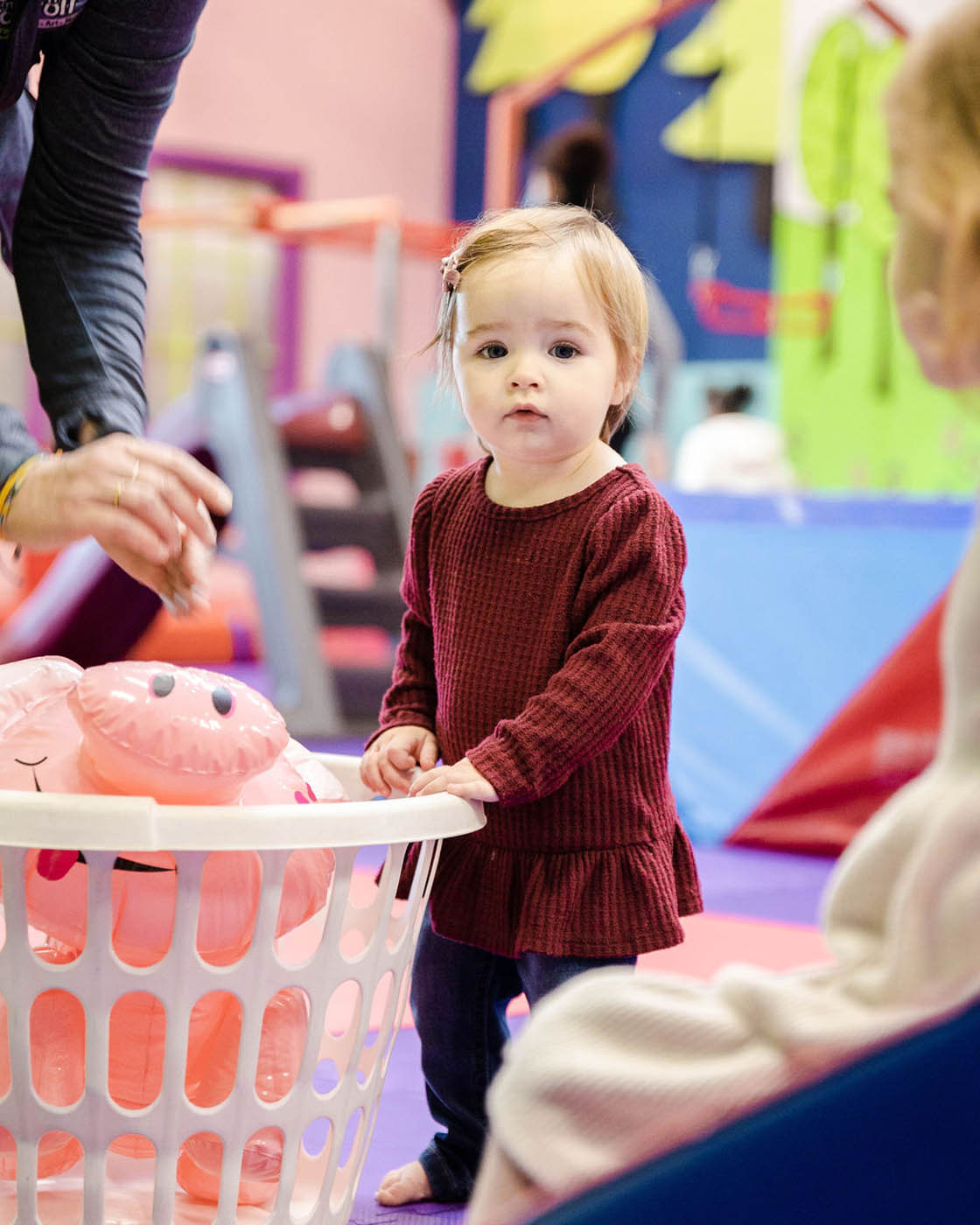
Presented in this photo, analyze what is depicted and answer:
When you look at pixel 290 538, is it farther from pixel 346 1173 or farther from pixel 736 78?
pixel 736 78

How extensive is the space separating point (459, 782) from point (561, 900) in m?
0.13

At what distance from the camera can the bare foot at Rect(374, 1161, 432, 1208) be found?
104 cm

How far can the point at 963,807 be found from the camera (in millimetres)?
457

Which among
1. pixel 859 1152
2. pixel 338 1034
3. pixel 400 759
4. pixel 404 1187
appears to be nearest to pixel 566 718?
pixel 400 759

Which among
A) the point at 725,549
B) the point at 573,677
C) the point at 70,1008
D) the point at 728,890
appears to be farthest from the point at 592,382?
the point at 725,549

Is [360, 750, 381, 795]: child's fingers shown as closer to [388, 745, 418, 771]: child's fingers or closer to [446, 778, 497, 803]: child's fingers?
[388, 745, 418, 771]: child's fingers

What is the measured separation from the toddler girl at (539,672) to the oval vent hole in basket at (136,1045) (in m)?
0.21

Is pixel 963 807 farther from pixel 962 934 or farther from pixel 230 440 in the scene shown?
pixel 230 440

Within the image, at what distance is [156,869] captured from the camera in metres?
0.82

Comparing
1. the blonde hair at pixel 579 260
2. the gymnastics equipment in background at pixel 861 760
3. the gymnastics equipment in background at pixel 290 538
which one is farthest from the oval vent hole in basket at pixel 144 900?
the gymnastics equipment in background at pixel 290 538

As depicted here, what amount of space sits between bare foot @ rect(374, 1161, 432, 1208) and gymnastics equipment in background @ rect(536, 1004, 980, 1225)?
2.09 feet

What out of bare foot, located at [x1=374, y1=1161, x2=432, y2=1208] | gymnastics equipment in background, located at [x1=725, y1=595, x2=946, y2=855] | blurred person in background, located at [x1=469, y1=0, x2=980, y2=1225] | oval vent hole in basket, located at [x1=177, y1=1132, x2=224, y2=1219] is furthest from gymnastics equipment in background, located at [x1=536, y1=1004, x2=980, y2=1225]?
gymnastics equipment in background, located at [x1=725, y1=595, x2=946, y2=855]

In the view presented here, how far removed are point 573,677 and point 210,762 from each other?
9.6 inches

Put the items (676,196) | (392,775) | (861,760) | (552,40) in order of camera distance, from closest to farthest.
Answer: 1. (392,775)
2. (861,760)
3. (676,196)
4. (552,40)
